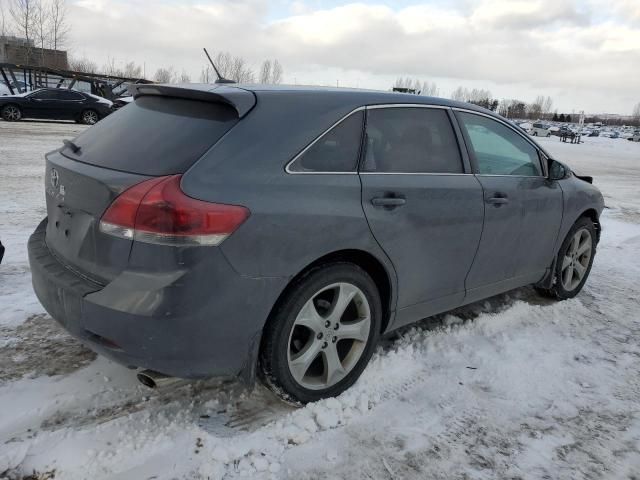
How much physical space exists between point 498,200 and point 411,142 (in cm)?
81

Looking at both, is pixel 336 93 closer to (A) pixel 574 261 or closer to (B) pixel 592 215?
(A) pixel 574 261

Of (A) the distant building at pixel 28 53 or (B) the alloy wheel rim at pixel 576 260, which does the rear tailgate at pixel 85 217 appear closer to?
(B) the alloy wheel rim at pixel 576 260

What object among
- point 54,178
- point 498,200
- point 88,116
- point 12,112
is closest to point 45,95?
point 12,112

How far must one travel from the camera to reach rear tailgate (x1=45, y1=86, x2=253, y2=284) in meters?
2.45

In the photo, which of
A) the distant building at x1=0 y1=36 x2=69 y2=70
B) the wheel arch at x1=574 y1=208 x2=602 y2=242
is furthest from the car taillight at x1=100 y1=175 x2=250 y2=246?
the distant building at x1=0 y1=36 x2=69 y2=70

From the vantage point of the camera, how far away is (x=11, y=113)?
19.8 metres

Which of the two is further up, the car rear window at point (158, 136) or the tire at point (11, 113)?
the car rear window at point (158, 136)

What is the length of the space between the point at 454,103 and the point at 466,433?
6.99ft

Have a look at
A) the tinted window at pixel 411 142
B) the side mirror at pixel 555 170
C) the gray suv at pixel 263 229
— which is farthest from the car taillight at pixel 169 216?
the side mirror at pixel 555 170

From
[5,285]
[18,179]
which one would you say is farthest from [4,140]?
[5,285]

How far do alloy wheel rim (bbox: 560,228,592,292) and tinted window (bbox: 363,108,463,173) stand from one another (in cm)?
185

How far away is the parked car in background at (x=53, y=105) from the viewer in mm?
19812

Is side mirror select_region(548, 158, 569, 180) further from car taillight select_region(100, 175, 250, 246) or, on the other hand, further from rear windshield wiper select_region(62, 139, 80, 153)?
rear windshield wiper select_region(62, 139, 80, 153)

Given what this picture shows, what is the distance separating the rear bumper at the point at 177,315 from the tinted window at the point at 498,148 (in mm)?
1885
